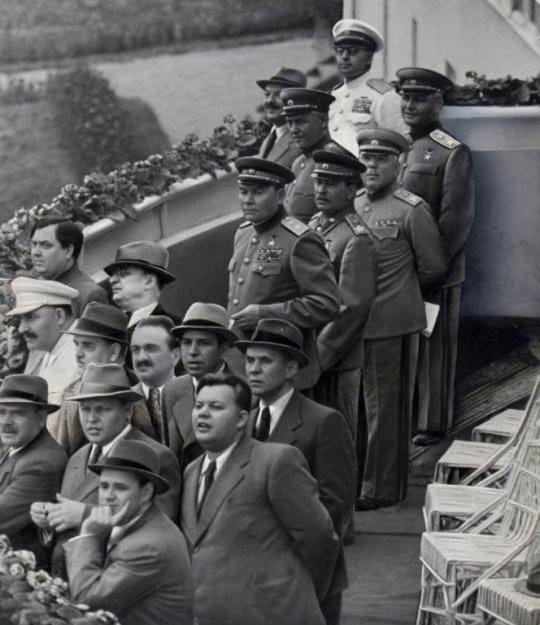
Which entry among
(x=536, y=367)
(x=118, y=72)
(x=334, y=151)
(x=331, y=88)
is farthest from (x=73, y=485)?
(x=118, y=72)

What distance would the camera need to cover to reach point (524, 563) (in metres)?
10.7

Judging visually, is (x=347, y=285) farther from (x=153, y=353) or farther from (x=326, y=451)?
(x=326, y=451)

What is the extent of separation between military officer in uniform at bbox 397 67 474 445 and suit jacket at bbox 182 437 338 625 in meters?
3.09

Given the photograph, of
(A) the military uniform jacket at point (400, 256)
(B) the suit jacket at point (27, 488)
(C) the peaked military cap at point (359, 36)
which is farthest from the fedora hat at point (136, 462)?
(C) the peaked military cap at point (359, 36)

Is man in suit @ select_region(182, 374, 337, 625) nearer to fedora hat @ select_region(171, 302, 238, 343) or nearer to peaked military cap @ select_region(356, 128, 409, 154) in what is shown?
fedora hat @ select_region(171, 302, 238, 343)

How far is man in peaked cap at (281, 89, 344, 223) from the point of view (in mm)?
12984

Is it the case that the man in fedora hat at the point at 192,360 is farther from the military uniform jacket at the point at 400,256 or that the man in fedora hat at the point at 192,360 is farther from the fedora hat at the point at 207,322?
the military uniform jacket at the point at 400,256

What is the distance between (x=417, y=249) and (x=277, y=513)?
3.20m

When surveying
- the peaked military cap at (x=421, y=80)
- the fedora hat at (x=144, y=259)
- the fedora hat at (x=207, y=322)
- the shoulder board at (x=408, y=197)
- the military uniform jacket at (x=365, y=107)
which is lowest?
the fedora hat at (x=207, y=322)

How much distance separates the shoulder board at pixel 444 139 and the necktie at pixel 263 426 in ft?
9.58

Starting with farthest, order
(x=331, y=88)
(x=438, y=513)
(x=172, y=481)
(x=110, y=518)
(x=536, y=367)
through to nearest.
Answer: (x=331, y=88), (x=536, y=367), (x=438, y=513), (x=172, y=481), (x=110, y=518)

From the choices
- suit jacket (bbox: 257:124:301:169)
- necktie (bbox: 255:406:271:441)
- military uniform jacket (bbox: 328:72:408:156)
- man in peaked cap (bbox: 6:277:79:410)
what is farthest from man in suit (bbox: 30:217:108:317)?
necktie (bbox: 255:406:271:441)

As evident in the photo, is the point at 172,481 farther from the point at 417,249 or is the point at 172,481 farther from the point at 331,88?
the point at 331,88

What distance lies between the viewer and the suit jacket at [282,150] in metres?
13.6
